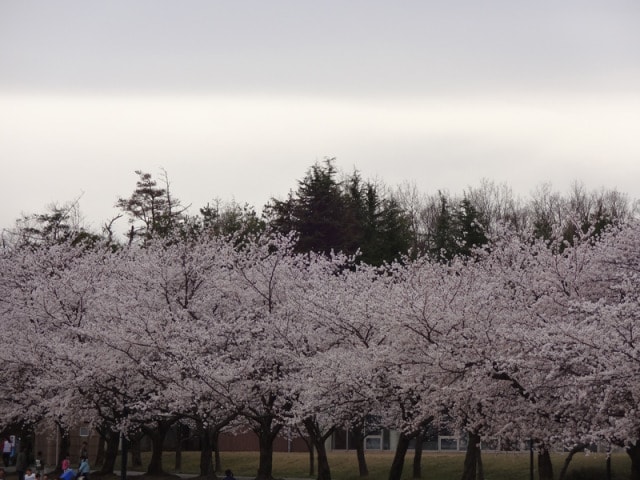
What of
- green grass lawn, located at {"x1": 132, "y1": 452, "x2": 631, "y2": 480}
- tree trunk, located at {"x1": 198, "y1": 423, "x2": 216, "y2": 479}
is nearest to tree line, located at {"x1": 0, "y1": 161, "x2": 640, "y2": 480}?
tree trunk, located at {"x1": 198, "y1": 423, "x2": 216, "y2": 479}

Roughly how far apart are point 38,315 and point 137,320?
318 inches

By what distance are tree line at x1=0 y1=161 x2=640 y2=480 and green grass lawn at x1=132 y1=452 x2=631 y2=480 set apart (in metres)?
2.24

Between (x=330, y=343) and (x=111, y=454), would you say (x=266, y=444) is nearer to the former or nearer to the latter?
(x=330, y=343)

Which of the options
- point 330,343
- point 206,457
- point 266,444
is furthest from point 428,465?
point 330,343

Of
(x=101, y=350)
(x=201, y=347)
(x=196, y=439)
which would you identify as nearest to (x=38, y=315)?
(x=101, y=350)

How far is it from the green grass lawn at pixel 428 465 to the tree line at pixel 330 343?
88.3 inches

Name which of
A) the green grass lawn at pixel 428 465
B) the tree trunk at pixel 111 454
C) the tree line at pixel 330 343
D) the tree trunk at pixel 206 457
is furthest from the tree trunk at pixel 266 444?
the tree trunk at pixel 111 454

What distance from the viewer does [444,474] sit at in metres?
38.5

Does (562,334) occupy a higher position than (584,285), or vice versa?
(584,285)

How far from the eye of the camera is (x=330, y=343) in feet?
100

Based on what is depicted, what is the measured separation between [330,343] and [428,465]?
12.3 m

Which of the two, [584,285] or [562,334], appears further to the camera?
[584,285]

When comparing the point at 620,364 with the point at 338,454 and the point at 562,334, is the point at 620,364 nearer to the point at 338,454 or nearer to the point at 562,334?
the point at 562,334

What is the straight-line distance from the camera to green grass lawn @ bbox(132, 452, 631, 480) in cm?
3506
